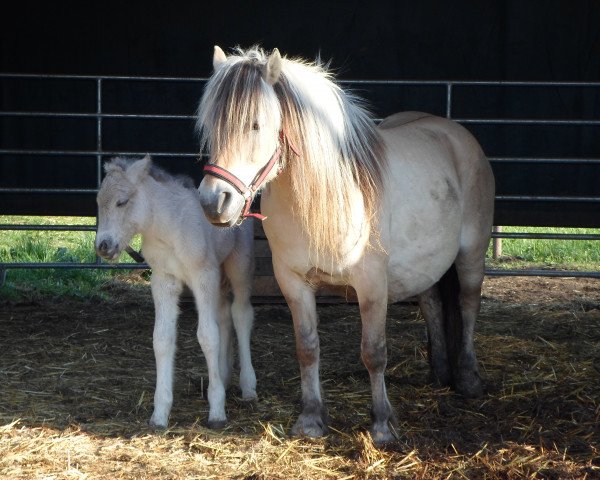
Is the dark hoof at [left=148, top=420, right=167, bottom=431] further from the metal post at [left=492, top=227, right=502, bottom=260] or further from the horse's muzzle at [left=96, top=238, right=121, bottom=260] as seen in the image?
the metal post at [left=492, top=227, right=502, bottom=260]

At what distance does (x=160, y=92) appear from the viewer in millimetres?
8359

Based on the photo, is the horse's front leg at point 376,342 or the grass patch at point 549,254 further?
the grass patch at point 549,254

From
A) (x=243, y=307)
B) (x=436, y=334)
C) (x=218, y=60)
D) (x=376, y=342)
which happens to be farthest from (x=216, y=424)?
(x=218, y=60)

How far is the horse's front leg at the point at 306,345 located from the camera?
4477 millimetres

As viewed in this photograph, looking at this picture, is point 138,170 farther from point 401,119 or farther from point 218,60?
point 401,119

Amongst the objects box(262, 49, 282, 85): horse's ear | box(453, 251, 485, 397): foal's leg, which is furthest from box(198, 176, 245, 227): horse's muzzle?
box(453, 251, 485, 397): foal's leg

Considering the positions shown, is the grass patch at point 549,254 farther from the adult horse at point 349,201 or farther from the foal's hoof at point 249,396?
the foal's hoof at point 249,396

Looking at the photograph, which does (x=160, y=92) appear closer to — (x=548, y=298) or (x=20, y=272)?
(x=20, y=272)

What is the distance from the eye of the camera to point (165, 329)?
4.79 meters

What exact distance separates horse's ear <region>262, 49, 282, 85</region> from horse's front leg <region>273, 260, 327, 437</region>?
40.1 inches

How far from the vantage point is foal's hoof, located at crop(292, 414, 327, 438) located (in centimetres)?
446

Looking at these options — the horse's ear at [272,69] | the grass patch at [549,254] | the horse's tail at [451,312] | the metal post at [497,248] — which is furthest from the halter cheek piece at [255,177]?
the metal post at [497,248]

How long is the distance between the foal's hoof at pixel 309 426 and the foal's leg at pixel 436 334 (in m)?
1.18

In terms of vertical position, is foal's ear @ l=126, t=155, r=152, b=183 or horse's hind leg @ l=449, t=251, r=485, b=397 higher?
foal's ear @ l=126, t=155, r=152, b=183
